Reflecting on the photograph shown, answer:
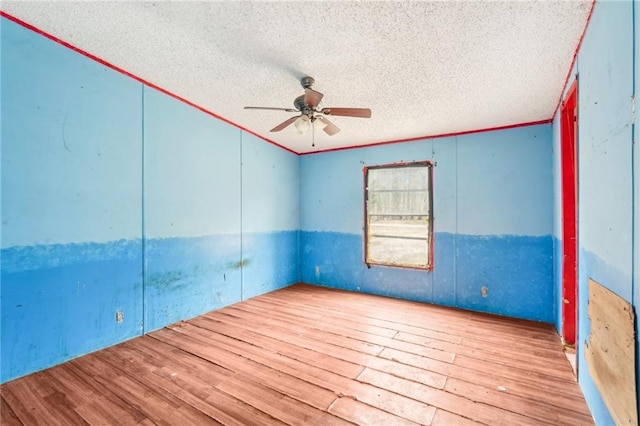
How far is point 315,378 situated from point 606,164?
2.42 meters

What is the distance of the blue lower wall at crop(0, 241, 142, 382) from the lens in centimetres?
225

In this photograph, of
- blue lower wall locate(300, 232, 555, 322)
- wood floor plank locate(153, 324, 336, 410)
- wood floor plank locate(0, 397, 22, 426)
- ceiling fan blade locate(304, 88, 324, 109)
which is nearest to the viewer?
wood floor plank locate(0, 397, 22, 426)

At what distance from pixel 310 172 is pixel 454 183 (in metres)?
2.64

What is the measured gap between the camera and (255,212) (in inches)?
183

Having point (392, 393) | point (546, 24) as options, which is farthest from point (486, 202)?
point (392, 393)

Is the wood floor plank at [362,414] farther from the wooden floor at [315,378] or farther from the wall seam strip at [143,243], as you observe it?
the wall seam strip at [143,243]

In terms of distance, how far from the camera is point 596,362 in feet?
5.32

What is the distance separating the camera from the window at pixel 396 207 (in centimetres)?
442

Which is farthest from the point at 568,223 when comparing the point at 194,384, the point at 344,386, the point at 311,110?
the point at 194,384

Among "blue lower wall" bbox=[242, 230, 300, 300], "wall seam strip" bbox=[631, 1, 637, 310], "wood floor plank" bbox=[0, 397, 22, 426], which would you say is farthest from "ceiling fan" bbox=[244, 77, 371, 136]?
"wood floor plank" bbox=[0, 397, 22, 426]

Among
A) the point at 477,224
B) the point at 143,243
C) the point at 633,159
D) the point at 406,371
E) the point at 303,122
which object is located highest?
the point at 303,122

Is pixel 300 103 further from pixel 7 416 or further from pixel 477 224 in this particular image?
pixel 7 416

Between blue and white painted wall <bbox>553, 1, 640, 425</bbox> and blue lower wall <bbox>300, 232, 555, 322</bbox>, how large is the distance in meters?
1.70

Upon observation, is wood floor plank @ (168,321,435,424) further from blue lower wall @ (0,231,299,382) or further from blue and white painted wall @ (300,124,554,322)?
blue and white painted wall @ (300,124,554,322)
